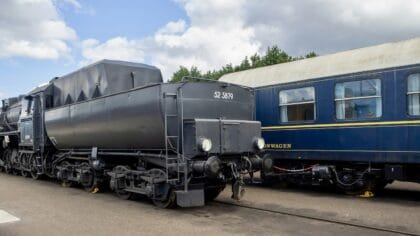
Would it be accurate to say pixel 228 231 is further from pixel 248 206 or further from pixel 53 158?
pixel 53 158

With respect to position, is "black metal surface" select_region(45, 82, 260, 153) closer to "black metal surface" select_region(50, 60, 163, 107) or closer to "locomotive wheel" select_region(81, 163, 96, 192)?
"black metal surface" select_region(50, 60, 163, 107)

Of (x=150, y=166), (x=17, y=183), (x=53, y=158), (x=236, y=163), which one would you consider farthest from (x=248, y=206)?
(x=17, y=183)

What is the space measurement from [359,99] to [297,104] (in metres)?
2.01

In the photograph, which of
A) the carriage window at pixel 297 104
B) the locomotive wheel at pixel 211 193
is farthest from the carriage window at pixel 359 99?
the locomotive wheel at pixel 211 193

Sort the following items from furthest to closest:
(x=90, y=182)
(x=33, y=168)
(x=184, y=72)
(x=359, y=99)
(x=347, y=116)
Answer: (x=184, y=72), (x=33, y=168), (x=90, y=182), (x=347, y=116), (x=359, y=99)

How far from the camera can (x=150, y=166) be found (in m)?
11.1

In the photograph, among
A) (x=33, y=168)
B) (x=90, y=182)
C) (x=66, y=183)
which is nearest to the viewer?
(x=90, y=182)

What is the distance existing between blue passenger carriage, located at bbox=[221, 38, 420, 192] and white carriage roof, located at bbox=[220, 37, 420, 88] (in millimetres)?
27

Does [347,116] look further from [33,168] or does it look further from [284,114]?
[33,168]

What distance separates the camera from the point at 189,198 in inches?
377

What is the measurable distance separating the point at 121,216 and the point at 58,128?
248 inches

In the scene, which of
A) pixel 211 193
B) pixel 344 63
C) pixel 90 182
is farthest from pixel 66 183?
A: pixel 344 63

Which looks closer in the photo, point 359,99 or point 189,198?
point 189,198

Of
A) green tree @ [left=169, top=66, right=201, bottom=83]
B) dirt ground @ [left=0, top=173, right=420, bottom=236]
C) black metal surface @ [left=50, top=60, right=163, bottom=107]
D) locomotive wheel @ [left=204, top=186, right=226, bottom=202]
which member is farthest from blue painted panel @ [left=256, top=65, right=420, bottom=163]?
green tree @ [left=169, top=66, right=201, bottom=83]
